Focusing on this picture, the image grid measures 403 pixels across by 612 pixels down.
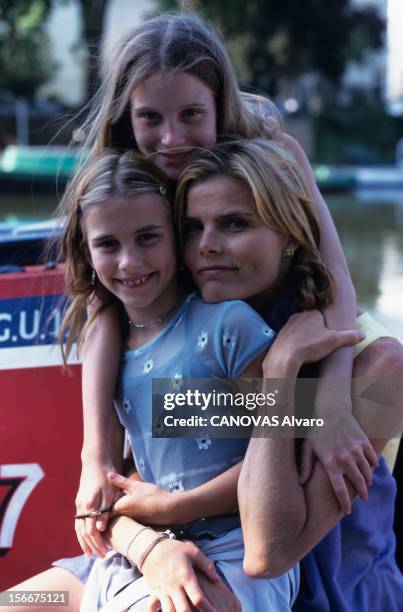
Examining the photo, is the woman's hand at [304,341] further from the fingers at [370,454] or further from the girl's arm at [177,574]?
the girl's arm at [177,574]

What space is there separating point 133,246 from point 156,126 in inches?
15.1

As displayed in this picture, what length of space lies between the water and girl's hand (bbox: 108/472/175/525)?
865 mm

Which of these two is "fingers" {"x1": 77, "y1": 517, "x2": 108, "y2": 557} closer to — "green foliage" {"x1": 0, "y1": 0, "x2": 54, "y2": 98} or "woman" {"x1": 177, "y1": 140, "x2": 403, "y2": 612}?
"woman" {"x1": 177, "y1": 140, "x2": 403, "y2": 612}

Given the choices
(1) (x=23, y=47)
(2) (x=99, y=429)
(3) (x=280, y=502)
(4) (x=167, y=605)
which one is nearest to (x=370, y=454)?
(3) (x=280, y=502)

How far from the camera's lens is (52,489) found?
85.0 inches

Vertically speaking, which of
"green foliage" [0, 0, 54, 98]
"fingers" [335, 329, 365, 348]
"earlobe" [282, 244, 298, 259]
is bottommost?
"fingers" [335, 329, 365, 348]

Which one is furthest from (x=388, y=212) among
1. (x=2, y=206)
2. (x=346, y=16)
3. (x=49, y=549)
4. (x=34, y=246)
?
(x=346, y=16)

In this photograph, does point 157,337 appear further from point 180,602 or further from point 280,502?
point 180,602

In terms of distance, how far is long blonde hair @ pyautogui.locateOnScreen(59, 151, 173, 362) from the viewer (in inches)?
66.7

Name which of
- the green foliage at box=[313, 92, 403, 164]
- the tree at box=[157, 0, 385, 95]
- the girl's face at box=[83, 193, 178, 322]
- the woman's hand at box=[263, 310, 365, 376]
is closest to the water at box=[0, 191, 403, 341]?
the girl's face at box=[83, 193, 178, 322]

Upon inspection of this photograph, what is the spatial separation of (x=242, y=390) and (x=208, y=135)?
65cm

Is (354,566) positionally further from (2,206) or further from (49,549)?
(2,206)

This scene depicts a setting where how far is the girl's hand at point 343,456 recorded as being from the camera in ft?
5.03

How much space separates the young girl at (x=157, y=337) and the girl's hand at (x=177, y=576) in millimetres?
31
